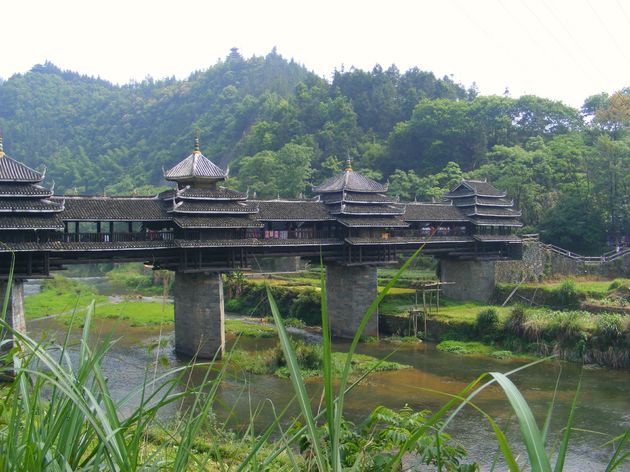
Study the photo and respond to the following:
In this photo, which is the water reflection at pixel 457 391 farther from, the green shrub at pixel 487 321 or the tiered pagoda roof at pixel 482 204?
the tiered pagoda roof at pixel 482 204

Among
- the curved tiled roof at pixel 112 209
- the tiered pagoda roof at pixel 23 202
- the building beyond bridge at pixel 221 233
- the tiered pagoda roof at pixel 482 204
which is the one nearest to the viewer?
the tiered pagoda roof at pixel 23 202

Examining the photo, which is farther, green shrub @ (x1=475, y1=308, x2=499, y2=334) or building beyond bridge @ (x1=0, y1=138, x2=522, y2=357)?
green shrub @ (x1=475, y1=308, x2=499, y2=334)

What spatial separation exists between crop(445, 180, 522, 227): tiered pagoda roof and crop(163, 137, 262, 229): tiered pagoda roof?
1597 cm

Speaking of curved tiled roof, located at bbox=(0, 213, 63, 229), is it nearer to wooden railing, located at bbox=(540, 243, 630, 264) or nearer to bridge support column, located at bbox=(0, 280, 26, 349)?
bridge support column, located at bbox=(0, 280, 26, 349)

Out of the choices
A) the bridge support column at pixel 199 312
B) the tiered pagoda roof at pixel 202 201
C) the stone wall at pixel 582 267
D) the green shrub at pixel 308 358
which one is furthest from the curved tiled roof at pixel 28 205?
the stone wall at pixel 582 267

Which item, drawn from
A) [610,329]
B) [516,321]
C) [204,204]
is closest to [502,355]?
[516,321]

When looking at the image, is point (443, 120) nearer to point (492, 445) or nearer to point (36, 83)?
point (492, 445)

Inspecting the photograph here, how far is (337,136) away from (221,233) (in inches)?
2042

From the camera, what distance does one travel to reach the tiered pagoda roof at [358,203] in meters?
33.3

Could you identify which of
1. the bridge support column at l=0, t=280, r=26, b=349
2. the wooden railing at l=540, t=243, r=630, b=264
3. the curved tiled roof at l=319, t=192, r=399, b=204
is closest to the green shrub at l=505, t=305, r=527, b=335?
the curved tiled roof at l=319, t=192, r=399, b=204

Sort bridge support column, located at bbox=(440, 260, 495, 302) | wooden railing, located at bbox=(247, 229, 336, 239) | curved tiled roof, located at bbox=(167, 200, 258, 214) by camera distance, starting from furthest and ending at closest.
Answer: bridge support column, located at bbox=(440, 260, 495, 302)
wooden railing, located at bbox=(247, 229, 336, 239)
curved tiled roof, located at bbox=(167, 200, 258, 214)

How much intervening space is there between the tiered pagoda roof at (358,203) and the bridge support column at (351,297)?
2.76m

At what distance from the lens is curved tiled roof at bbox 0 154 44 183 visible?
23.5m

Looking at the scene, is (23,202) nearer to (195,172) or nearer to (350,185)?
(195,172)
